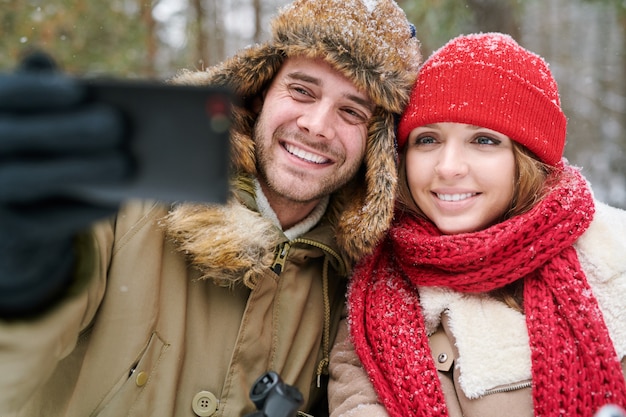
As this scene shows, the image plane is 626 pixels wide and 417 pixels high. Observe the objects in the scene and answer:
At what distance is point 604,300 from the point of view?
6.39ft

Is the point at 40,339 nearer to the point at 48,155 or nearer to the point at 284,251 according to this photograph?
the point at 48,155

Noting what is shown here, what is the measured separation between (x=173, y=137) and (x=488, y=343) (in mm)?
1450

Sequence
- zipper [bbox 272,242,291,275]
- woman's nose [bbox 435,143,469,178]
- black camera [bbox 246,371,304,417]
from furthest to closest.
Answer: zipper [bbox 272,242,291,275], woman's nose [bbox 435,143,469,178], black camera [bbox 246,371,304,417]

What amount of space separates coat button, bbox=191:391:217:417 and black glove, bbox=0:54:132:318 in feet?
3.61

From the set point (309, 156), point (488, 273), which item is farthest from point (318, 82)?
point (488, 273)

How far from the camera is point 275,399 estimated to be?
1537 mm

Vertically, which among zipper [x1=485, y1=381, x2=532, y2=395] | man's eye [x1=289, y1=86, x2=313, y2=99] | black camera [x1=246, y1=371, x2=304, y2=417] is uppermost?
man's eye [x1=289, y1=86, x2=313, y2=99]

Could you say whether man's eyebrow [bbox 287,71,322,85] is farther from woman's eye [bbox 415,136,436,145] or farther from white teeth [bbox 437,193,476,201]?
white teeth [bbox 437,193,476,201]

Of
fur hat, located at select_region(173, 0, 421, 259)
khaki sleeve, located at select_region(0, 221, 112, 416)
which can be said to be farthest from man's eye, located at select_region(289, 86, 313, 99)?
khaki sleeve, located at select_region(0, 221, 112, 416)

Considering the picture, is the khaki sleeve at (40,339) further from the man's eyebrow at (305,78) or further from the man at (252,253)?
the man's eyebrow at (305,78)

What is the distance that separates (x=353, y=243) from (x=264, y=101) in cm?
85

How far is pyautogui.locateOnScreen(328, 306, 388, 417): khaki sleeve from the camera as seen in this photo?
2.03 m

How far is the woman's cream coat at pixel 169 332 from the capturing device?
195 cm

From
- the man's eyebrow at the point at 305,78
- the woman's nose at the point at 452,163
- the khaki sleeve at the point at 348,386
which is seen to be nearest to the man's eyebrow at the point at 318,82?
the man's eyebrow at the point at 305,78
